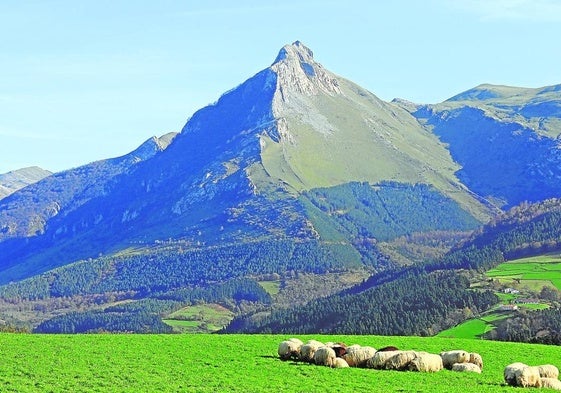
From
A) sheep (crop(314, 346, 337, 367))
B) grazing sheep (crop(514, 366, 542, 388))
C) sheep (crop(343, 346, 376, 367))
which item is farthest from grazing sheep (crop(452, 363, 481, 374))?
sheep (crop(314, 346, 337, 367))

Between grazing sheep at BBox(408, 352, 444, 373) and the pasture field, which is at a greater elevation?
the pasture field

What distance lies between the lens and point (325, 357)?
52.2m

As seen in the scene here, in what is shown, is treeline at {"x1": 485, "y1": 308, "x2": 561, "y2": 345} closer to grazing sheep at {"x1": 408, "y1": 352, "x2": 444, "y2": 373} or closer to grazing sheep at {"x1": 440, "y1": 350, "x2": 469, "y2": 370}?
grazing sheep at {"x1": 440, "y1": 350, "x2": 469, "y2": 370}

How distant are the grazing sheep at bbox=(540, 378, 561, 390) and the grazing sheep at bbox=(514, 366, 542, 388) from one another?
36cm

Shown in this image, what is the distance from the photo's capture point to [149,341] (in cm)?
6181

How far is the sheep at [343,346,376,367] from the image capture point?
53031mm

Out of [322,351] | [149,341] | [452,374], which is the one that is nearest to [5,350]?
[149,341]

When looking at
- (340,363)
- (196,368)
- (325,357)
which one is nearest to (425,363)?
(340,363)

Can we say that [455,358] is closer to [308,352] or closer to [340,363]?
[340,363]

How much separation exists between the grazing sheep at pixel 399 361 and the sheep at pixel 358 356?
1.91 meters

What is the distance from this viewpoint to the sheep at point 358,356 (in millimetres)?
53031

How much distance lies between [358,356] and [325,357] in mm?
2769

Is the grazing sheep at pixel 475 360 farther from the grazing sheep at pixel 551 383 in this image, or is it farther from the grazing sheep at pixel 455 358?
the grazing sheep at pixel 551 383

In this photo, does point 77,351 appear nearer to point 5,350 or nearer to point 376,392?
point 5,350
